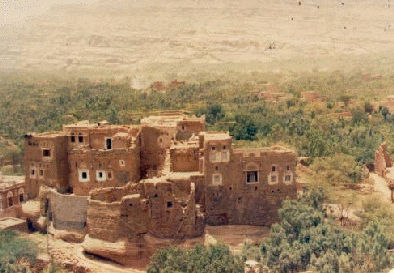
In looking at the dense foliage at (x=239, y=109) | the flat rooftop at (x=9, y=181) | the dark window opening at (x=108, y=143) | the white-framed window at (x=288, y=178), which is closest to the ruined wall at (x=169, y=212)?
the white-framed window at (x=288, y=178)

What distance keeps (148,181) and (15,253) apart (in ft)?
24.3

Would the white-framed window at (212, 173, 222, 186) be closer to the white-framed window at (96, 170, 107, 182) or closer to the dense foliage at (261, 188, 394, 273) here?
the dense foliage at (261, 188, 394, 273)

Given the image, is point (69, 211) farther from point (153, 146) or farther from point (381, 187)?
point (381, 187)

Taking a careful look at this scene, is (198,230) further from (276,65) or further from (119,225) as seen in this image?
(276,65)

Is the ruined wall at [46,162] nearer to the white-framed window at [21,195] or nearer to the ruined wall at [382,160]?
the white-framed window at [21,195]

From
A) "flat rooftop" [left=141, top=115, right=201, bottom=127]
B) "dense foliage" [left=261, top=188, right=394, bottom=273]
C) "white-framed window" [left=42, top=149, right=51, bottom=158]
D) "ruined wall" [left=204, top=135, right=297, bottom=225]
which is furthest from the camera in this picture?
"flat rooftop" [left=141, top=115, right=201, bottom=127]

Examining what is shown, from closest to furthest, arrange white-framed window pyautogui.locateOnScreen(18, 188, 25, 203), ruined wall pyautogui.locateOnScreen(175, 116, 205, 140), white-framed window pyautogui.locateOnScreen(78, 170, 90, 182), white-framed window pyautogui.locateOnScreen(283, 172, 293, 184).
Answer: white-framed window pyautogui.locateOnScreen(283, 172, 293, 184) → white-framed window pyautogui.locateOnScreen(78, 170, 90, 182) → white-framed window pyautogui.locateOnScreen(18, 188, 25, 203) → ruined wall pyautogui.locateOnScreen(175, 116, 205, 140)

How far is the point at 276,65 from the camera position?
368 ft

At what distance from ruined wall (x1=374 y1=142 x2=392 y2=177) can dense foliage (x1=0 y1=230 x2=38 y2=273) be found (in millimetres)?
23632

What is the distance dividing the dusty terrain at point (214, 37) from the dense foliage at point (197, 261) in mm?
77371

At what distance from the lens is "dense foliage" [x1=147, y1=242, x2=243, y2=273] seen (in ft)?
86.4

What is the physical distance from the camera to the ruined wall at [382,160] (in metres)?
42.8

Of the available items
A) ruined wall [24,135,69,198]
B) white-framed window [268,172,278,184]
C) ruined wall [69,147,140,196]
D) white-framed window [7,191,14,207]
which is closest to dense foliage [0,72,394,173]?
white-framed window [268,172,278,184]

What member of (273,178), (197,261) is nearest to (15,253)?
(197,261)
